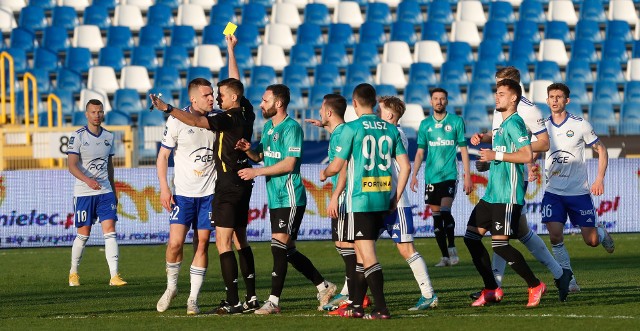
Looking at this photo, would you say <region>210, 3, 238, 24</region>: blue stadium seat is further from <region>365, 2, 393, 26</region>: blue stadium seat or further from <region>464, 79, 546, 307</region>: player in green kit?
<region>464, 79, 546, 307</region>: player in green kit

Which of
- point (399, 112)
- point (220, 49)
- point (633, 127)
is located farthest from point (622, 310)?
point (220, 49)

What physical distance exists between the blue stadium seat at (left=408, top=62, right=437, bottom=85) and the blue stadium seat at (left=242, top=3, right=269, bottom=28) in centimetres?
453

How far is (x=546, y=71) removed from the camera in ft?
93.2

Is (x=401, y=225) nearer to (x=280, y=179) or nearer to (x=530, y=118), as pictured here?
(x=280, y=179)

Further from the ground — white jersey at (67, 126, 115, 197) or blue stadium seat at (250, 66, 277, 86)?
blue stadium seat at (250, 66, 277, 86)

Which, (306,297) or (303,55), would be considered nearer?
(306,297)

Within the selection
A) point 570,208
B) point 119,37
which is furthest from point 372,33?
point 570,208

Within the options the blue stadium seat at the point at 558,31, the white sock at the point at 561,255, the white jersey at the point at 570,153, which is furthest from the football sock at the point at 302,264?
the blue stadium seat at the point at 558,31

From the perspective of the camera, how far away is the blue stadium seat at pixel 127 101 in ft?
89.6

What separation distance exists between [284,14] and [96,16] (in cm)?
497

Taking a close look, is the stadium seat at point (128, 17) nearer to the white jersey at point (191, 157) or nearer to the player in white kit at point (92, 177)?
the player in white kit at point (92, 177)

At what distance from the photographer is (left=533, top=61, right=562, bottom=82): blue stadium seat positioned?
28.4 m

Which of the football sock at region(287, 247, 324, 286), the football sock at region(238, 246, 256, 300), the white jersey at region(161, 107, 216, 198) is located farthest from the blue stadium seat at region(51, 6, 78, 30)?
the football sock at region(238, 246, 256, 300)

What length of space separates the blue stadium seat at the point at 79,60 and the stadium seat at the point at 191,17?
106 inches
